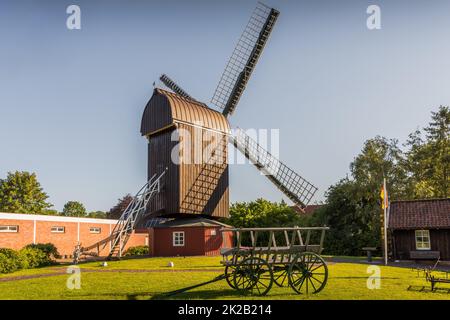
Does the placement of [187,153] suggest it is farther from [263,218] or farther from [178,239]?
[263,218]

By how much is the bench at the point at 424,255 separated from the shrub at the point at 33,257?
22.0 meters

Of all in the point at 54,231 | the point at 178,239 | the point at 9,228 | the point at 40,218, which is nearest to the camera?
the point at 178,239

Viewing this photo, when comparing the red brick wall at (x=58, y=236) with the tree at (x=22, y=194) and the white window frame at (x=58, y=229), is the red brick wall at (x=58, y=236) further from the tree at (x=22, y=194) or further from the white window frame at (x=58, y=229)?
the tree at (x=22, y=194)

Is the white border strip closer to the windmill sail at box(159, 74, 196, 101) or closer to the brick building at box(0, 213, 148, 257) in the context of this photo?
the brick building at box(0, 213, 148, 257)

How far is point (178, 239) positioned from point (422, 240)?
15.4 metres

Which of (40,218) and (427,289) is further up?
(40,218)

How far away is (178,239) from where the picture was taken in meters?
26.6

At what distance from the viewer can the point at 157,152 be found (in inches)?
1128

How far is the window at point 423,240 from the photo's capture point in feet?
84.1

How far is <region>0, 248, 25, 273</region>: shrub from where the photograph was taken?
19.9 metres

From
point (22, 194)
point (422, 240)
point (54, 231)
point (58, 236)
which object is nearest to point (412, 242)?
point (422, 240)

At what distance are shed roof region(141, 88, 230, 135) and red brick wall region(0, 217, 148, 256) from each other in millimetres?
11083

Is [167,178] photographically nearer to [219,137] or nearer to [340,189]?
[219,137]
